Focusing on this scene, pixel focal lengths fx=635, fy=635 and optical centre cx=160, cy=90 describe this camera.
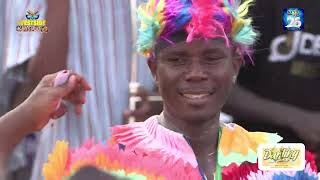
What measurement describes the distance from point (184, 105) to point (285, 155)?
1.58 feet

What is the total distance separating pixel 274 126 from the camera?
2.48 m

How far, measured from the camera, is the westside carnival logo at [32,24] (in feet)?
7.67

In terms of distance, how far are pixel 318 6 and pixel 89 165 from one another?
3.54ft

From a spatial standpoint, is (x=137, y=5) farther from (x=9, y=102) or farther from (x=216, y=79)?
(x=9, y=102)

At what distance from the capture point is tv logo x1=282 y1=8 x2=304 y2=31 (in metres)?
2.47

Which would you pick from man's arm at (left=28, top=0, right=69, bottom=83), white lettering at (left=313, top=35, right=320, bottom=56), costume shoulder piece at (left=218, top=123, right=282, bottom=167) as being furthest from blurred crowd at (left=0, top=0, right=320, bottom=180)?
white lettering at (left=313, top=35, right=320, bottom=56)

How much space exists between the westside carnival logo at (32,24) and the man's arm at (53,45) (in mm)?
24

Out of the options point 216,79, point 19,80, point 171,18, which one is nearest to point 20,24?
point 19,80

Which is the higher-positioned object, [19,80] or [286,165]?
[19,80]

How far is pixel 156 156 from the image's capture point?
2.31 m

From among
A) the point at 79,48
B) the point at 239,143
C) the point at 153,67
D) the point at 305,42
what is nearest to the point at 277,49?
the point at 305,42

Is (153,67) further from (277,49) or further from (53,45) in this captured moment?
(277,49)

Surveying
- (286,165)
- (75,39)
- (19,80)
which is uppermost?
(75,39)

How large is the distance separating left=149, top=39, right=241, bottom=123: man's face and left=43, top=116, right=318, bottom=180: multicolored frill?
12cm
